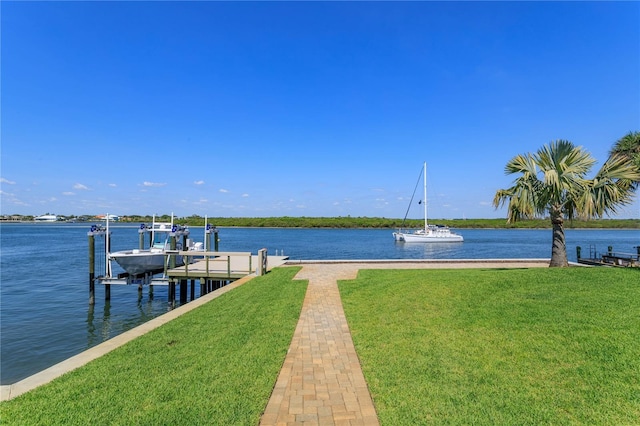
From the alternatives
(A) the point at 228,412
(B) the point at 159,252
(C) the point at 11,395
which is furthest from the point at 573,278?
(B) the point at 159,252

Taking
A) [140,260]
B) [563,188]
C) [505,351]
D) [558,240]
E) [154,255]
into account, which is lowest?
[505,351]

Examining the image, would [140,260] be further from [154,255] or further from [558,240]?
[558,240]

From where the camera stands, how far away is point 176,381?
4621mm

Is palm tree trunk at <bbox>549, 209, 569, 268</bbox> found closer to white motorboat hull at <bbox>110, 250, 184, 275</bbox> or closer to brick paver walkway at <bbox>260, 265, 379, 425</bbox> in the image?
brick paver walkway at <bbox>260, 265, 379, 425</bbox>

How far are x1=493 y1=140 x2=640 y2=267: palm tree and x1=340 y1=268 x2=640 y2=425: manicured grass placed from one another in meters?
3.11

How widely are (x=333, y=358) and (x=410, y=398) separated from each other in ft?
5.48

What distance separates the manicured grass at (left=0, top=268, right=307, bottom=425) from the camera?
3.78 meters

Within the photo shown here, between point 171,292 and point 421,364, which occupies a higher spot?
point 421,364

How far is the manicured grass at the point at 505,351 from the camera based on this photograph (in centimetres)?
382

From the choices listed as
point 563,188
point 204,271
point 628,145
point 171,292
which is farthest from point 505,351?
point 628,145

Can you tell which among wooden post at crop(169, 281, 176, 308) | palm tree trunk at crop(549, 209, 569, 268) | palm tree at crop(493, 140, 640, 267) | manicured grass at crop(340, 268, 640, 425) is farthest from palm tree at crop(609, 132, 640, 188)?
wooden post at crop(169, 281, 176, 308)

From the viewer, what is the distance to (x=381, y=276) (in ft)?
41.4

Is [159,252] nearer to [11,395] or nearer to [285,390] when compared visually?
[11,395]

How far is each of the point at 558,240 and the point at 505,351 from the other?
356 inches
